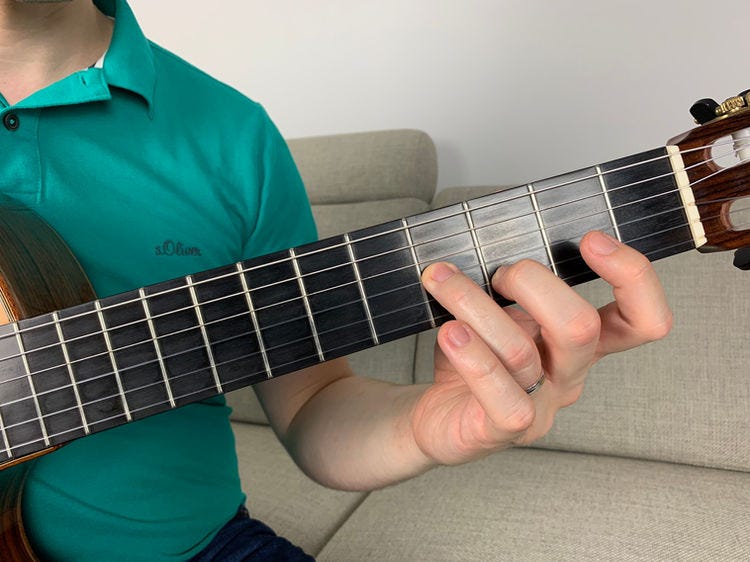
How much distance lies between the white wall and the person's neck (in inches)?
36.7

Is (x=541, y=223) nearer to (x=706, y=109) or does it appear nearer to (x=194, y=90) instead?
(x=706, y=109)

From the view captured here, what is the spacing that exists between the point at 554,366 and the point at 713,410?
698 millimetres

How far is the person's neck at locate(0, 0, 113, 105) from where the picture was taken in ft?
2.59

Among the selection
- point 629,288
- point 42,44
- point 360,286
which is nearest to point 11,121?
point 42,44

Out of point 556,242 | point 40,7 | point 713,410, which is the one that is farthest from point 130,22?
point 713,410

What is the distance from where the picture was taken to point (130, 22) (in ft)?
2.96

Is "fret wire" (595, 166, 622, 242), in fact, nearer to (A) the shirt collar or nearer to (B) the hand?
(B) the hand

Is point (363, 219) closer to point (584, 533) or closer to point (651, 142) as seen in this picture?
point (651, 142)

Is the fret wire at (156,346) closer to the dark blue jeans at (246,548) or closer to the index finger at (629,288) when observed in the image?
the dark blue jeans at (246,548)

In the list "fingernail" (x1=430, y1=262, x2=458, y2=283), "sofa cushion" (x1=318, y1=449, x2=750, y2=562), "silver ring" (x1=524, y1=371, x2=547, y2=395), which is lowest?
"sofa cushion" (x1=318, y1=449, x2=750, y2=562)

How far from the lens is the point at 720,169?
651mm

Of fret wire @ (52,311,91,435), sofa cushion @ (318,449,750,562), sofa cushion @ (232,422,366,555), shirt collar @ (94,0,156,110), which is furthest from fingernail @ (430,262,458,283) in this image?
sofa cushion @ (232,422,366,555)

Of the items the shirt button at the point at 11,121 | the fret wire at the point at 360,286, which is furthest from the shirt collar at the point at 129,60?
the fret wire at the point at 360,286

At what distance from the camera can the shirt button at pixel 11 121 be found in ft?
2.54
